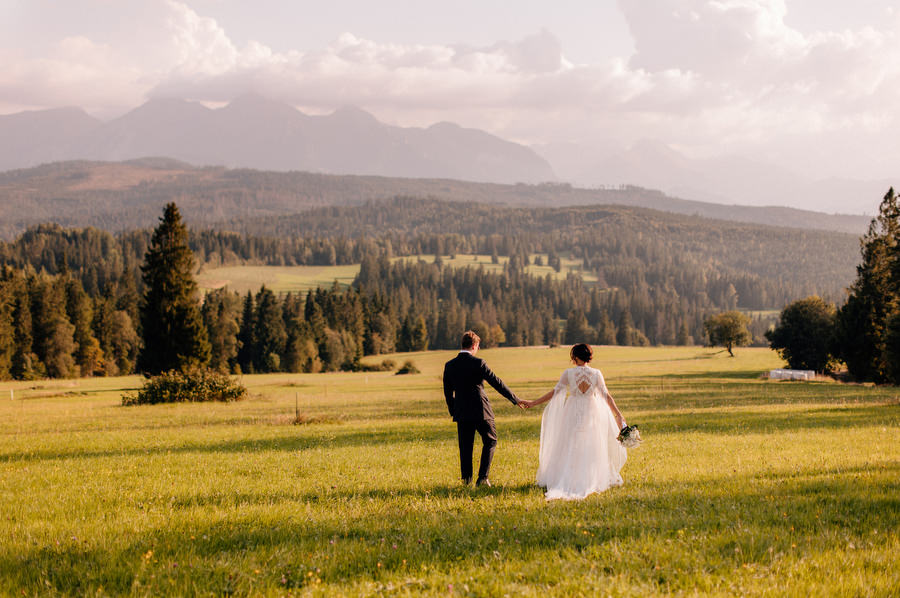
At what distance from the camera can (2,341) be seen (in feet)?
298

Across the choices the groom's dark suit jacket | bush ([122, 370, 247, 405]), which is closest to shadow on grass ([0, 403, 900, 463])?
the groom's dark suit jacket

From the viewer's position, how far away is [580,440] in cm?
1188

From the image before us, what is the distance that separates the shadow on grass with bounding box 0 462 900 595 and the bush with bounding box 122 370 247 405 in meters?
35.2

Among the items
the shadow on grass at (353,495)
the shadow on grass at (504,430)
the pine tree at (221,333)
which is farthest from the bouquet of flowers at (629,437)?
the pine tree at (221,333)

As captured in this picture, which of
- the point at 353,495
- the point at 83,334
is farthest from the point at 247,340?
the point at 353,495

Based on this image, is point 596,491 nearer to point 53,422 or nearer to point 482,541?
point 482,541

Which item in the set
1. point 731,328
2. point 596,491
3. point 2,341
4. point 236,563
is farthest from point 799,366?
point 2,341

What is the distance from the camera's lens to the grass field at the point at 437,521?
7.19 meters

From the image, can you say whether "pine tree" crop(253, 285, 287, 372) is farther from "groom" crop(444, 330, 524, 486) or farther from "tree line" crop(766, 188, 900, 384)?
"groom" crop(444, 330, 524, 486)

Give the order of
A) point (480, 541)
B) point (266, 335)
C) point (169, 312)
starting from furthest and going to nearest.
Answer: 1. point (266, 335)
2. point (169, 312)
3. point (480, 541)

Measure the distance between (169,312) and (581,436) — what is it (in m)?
50.9

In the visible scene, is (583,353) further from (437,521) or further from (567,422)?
(437,521)

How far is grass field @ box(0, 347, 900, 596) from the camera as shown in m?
7.19

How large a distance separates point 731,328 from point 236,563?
388 feet
